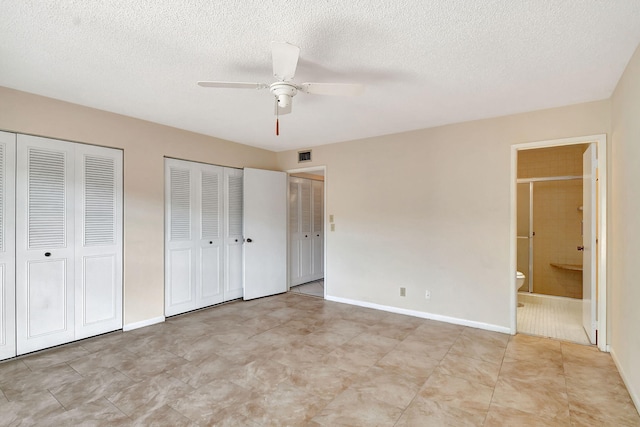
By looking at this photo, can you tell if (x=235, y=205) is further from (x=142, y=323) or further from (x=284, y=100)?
(x=284, y=100)

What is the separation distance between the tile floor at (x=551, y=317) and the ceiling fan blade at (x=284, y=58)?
363 centimetres

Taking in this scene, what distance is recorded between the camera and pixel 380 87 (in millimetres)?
2717

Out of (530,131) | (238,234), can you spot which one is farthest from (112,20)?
(530,131)

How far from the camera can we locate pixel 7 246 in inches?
109

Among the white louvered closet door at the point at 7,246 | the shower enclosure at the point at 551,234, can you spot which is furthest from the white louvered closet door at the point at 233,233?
the shower enclosure at the point at 551,234

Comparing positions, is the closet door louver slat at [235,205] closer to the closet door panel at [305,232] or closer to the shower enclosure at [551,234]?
the closet door panel at [305,232]

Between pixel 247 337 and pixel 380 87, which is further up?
pixel 380 87

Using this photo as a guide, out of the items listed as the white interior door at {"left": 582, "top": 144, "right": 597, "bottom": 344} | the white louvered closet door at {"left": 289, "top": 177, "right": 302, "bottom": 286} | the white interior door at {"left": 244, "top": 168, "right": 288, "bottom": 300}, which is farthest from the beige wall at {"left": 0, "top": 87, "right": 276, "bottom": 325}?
the white interior door at {"left": 582, "top": 144, "right": 597, "bottom": 344}

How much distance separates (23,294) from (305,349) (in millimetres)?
2627

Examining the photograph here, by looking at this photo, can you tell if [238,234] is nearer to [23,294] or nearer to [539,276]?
[23,294]

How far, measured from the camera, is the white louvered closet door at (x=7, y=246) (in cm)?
273

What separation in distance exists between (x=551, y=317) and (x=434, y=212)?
2032 mm

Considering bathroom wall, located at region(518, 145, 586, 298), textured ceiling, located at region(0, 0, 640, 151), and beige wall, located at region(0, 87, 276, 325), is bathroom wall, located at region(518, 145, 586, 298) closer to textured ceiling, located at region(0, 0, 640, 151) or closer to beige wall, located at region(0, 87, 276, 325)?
textured ceiling, located at region(0, 0, 640, 151)

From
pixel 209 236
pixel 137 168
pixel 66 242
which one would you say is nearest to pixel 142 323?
pixel 66 242
